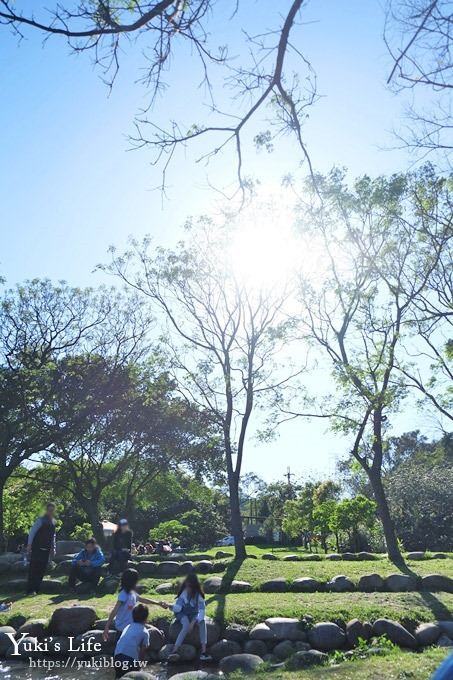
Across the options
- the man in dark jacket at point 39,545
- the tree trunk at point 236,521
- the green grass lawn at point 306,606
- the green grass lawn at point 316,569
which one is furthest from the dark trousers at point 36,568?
the tree trunk at point 236,521

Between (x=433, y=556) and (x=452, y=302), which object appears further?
(x=433, y=556)

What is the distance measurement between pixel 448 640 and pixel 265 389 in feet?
42.2

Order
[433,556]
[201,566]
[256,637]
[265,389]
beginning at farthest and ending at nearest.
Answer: [265,389] → [433,556] → [201,566] → [256,637]

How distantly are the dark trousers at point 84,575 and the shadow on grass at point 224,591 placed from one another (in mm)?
2958

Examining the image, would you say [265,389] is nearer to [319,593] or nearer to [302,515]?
[319,593]

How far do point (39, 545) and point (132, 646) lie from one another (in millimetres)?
7357

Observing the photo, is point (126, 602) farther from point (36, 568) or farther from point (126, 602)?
point (36, 568)

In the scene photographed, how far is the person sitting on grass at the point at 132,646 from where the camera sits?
6789 mm

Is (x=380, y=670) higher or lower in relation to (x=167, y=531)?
lower

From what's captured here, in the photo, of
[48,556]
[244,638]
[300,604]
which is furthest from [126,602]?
[48,556]

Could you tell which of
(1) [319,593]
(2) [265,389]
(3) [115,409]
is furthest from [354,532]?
(1) [319,593]

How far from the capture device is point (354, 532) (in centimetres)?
2681

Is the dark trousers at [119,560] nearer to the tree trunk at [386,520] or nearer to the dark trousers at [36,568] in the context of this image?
the dark trousers at [36,568]

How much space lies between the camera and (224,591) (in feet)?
43.3
